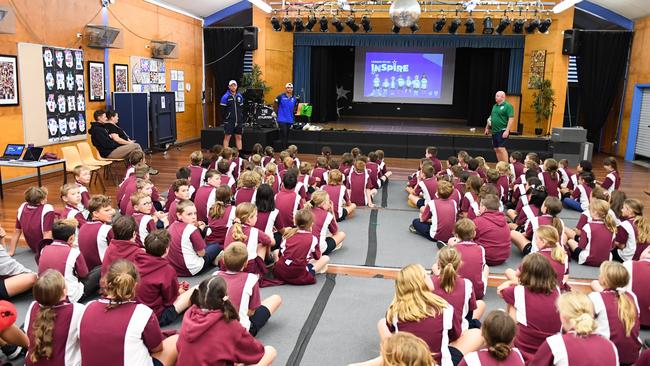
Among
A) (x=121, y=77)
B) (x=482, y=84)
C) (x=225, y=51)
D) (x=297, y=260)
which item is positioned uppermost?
(x=225, y=51)

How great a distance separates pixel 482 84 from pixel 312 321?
1305 centimetres

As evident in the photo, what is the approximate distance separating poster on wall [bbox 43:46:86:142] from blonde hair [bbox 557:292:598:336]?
27.8 feet

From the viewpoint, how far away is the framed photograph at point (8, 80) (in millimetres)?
7551

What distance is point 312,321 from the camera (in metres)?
3.68

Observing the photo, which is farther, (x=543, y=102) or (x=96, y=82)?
(x=543, y=102)

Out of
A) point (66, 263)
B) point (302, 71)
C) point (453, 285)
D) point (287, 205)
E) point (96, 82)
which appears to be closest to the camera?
point (453, 285)

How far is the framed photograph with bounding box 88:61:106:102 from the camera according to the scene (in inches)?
377

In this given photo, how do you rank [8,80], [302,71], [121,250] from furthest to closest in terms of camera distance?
[302,71] < [8,80] < [121,250]

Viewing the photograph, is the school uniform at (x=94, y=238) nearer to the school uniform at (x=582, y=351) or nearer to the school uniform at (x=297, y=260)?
the school uniform at (x=297, y=260)

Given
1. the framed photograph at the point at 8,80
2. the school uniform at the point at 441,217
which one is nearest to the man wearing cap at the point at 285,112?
the framed photograph at the point at 8,80

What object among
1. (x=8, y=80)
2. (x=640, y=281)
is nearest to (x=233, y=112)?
(x=8, y=80)

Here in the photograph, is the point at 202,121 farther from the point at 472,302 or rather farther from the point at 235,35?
the point at 472,302

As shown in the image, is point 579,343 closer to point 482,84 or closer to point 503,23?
point 503,23

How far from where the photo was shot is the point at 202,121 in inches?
581
